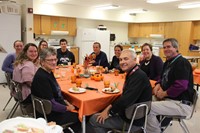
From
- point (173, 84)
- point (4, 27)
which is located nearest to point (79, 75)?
point (173, 84)

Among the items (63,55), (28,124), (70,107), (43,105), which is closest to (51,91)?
(43,105)

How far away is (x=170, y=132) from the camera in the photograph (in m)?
2.88

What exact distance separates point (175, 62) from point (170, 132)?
3.72ft

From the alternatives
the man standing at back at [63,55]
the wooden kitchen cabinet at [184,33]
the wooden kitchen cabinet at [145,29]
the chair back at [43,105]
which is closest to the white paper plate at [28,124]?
the chair back at [43,105]

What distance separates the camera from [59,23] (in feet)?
24.8

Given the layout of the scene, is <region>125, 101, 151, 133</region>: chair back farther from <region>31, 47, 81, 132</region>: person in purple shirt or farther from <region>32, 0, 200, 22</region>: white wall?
<region>32, 0, 200, 22</region>: white wall

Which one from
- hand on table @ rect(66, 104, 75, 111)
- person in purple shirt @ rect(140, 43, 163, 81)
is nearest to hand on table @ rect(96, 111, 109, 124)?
hand on table @ rect(66, 104, 75, 111)

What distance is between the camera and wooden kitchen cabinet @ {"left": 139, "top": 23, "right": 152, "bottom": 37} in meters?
9.42

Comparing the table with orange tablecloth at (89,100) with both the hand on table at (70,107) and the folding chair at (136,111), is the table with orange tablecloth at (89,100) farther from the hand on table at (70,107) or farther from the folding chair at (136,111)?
the folding chair at (136,111)

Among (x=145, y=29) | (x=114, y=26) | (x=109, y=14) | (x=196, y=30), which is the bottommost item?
(x=196, y=30)

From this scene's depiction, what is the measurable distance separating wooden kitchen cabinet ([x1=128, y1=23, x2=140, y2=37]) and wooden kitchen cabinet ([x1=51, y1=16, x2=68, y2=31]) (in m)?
3.69

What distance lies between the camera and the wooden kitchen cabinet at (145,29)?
30.9 ft

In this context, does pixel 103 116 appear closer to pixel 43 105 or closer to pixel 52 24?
pixel 43 105

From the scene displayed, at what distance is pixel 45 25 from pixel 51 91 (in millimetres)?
5712
